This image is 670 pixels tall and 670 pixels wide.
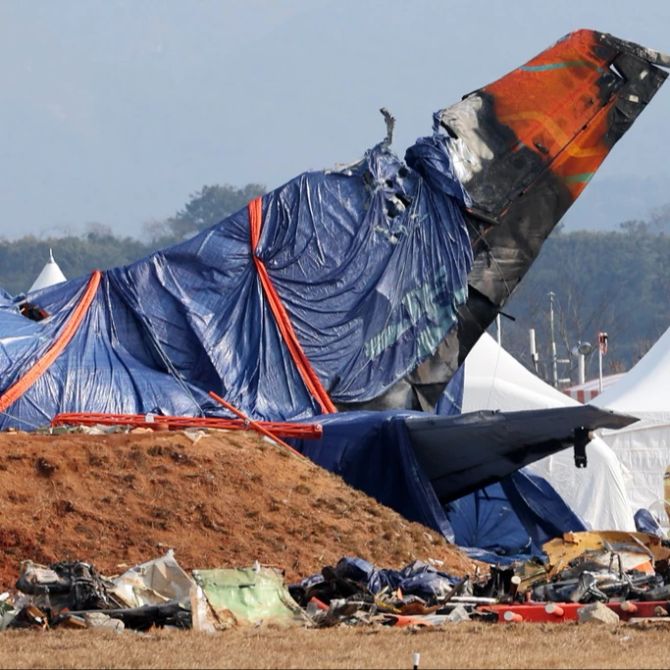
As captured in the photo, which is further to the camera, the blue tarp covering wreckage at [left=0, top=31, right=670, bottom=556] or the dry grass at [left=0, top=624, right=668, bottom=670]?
the blue tarp covering wreckage at [left=0, top=31, right=670, bottom=556]

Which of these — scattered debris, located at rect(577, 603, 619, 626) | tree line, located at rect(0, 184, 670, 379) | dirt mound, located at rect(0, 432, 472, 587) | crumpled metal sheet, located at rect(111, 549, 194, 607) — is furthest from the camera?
tree line, located at rect(0, 184, 670, 379)

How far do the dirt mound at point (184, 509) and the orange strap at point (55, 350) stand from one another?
48.9 inches

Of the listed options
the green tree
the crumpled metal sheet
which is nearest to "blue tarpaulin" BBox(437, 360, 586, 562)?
the crumpled metal sheet

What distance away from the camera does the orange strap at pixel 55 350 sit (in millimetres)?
16900

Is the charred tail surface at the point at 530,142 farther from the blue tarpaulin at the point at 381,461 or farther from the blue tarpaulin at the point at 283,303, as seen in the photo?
the blue tarpaulin at the point at 381,461

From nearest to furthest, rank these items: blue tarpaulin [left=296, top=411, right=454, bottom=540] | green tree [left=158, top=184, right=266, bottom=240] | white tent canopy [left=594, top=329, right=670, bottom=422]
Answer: blue tarpaulin [left=296, top=411, right=454, bottom=540], white tent canopy [left=594, top=329, right=670, bottom=422], green tree [left=158, top=184, right=266, bottom=240]

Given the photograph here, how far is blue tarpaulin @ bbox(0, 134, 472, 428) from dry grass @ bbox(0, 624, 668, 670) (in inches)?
273

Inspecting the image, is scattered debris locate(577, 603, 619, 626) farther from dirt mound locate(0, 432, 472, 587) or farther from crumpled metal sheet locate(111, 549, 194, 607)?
dirt mound locate(0, 432, 472, 587)

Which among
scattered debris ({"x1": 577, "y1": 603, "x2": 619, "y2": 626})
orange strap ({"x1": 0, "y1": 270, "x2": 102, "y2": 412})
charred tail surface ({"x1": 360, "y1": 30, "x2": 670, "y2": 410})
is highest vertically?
charred tail surface ({"x1": 360, "y1": 30, "x2": 670, "y2": 410})

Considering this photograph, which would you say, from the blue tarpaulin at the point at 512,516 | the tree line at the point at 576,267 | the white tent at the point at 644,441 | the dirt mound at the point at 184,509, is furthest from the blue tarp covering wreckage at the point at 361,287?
the tree line at the point at 576,267

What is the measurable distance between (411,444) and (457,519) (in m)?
2.33

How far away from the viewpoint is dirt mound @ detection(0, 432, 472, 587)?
14070 mm

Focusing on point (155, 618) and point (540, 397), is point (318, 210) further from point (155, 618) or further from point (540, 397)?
point (155, 618)

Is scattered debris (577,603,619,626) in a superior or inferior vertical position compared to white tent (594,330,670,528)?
inferior
